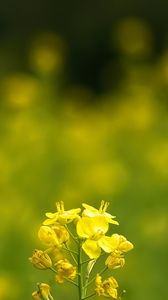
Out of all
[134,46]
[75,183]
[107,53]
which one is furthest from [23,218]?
[107,53]

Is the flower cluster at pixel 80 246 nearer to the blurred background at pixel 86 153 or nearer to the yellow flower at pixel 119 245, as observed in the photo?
the yellow flower at pixel 119 245

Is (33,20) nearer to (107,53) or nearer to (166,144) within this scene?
(107,53)

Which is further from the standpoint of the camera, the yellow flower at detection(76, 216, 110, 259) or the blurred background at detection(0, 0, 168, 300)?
the blurred background at detection(0, 0, 168, 300)

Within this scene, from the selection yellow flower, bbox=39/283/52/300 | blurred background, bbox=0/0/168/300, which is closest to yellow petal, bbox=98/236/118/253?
yellow flower, bbox=39/283/52/300

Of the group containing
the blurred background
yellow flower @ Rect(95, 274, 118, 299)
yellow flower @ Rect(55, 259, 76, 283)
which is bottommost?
yellow flower @ Rect(95, 274, 118, 299)

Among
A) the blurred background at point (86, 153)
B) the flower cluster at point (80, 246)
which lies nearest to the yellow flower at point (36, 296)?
the flower cluster at point (80, 246)

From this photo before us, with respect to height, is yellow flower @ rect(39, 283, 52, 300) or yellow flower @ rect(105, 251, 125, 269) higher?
yellow flower @ rect(105, 251, 125, 269)

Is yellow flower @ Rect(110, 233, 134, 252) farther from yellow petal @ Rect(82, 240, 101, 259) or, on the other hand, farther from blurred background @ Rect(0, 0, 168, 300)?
blurred background @ Rect(0, 0, 168, 300)
